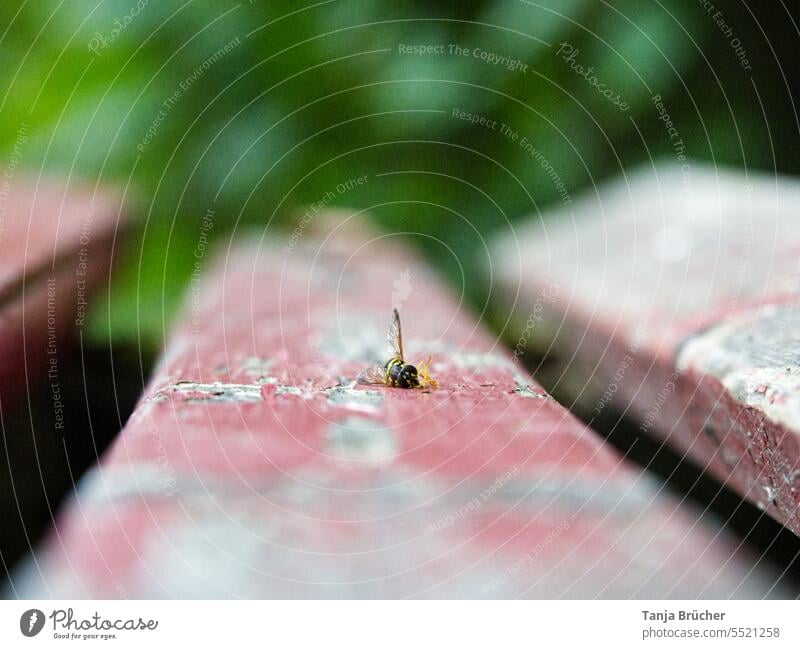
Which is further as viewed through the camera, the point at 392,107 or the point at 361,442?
the point at 392,107

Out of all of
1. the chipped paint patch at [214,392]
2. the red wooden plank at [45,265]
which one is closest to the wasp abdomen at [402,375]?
the chipped paint patch at [214,392]

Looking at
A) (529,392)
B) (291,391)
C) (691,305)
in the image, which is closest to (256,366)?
(291,391)

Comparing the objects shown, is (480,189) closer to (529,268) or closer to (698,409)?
(529,268)

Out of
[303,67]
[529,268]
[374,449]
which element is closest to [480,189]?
[529,268]

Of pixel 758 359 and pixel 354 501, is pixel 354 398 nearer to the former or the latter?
pixel 354 501
